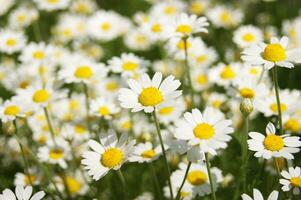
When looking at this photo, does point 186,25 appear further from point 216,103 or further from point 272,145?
point 272,145

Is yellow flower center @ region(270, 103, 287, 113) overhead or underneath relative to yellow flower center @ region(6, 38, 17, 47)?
underneath

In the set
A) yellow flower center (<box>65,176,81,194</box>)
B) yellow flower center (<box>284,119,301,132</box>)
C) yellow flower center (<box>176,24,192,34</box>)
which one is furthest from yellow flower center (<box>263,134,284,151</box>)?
yellow flower center (<box>65,176,81,194</box>)

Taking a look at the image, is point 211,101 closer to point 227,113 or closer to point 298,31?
point 227,113

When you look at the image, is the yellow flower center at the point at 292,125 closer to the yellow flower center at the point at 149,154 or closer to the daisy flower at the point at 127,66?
the yellow flower center at the point at 149,154

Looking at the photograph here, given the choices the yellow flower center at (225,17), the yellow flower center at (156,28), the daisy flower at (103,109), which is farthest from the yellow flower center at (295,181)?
the yellow flower center at (225,17)

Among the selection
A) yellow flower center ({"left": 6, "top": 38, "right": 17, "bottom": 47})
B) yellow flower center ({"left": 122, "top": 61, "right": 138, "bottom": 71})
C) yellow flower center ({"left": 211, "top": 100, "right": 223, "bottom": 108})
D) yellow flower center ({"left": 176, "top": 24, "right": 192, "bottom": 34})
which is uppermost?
yellow flower center ({"left": 6, "top": 38, "right": 17, "bottom": 47})

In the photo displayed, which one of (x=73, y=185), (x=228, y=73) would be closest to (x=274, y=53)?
(x=228, y=73)

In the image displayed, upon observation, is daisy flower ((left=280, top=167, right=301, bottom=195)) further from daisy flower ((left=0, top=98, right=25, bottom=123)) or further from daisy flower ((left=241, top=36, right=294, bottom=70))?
daisy flower ((left=0, top=98, right=25, bottom=123))
